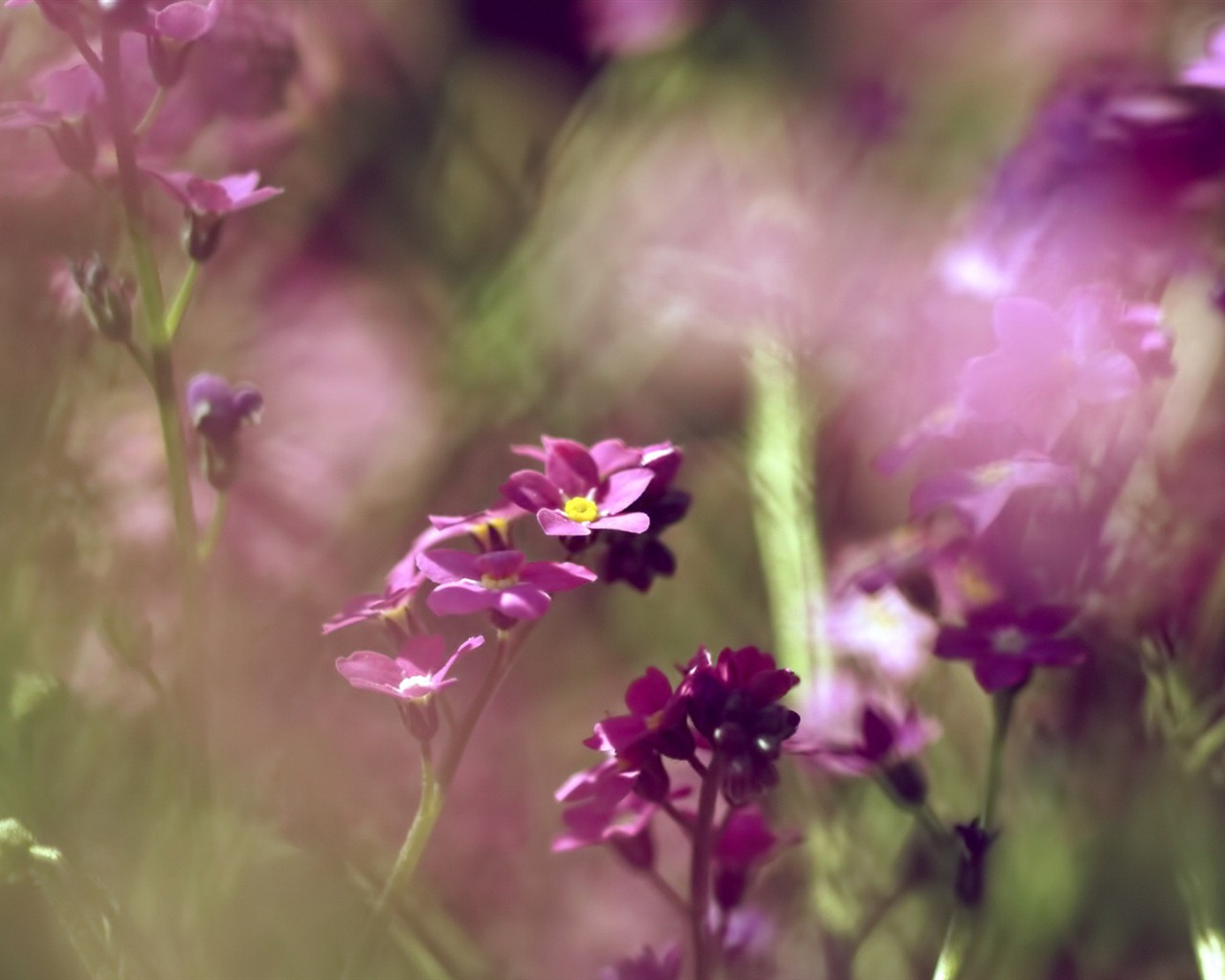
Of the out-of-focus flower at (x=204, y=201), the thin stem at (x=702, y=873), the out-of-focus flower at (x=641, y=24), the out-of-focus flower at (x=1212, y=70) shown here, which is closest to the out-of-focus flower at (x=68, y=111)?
the out-of-focus flower at (x=204, y=201)

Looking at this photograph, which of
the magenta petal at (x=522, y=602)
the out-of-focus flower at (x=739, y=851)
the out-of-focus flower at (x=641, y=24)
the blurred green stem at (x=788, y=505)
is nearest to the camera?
the magenta petal at (x=522, y=602)

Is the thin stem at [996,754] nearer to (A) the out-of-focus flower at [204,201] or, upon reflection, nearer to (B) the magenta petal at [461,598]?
(B) the magenta petal at [461,598]

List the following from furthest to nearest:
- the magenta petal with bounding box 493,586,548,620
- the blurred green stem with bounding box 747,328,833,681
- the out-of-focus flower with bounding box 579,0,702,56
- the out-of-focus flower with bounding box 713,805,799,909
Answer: the out-of-focus flower with bounding box 579,0,702,56, the blurred green stem with bounding box 747,328,833,681, the out-of-focus flower with bounding box 713,805,799,909, the magenta petal with bounding box 493,586,548,620

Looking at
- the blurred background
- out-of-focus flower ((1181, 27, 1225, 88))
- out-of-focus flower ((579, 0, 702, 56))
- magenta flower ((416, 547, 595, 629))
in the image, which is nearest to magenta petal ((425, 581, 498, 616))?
magenta flower ((416, 547, 595, 629))

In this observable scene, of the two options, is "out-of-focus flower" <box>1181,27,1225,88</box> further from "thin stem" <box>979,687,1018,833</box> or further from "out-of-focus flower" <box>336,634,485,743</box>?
"out-of-focus flower" <box>336,634,485,743</box>

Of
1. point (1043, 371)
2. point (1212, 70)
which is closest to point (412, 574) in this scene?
point (1043, 371)
